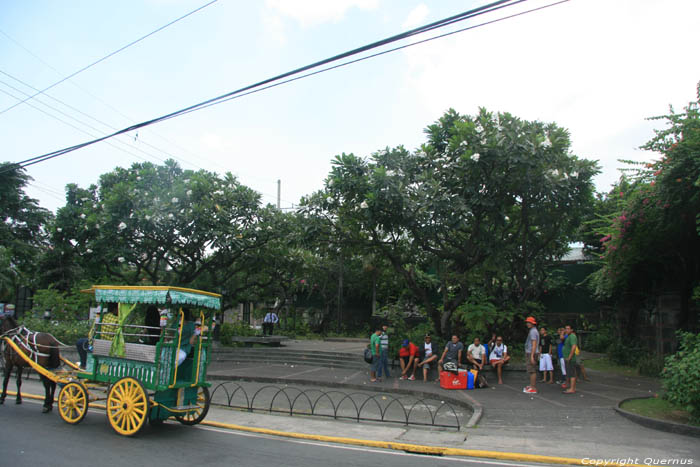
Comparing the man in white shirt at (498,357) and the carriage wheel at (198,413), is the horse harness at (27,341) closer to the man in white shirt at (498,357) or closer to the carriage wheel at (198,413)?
the carriage wheel at (198,413)

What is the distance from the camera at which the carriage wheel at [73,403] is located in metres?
8.73

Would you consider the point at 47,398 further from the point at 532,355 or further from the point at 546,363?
the point at 546,363

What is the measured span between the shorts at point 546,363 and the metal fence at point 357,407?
12.8ft

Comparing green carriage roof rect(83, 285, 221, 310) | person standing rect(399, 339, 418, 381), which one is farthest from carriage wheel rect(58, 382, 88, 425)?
person standing rect(399, 339, 418, 381)

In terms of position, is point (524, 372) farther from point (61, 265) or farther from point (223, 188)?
point (61, 265)

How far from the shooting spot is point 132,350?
28.0 ft

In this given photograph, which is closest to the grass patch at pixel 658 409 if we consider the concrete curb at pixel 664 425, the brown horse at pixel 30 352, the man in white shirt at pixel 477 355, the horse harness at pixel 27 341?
the concrete curb at pixel 664 425

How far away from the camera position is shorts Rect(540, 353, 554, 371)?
14.4m

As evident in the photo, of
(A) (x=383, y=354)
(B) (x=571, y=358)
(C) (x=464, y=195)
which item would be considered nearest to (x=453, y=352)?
(A) (x=383, y=354)

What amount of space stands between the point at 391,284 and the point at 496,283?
11545 mm

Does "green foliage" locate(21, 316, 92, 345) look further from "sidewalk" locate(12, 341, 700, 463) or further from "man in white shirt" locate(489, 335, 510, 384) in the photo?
"man in white shirt" locate(489, 335, 510, 384)

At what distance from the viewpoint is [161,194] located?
19.2 meters

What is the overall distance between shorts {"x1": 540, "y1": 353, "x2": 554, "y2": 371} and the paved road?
8.13 metres

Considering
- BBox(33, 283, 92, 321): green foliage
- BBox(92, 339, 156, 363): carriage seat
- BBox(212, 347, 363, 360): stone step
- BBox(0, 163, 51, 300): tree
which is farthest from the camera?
BBox(0, 163, 51, 300): tree
